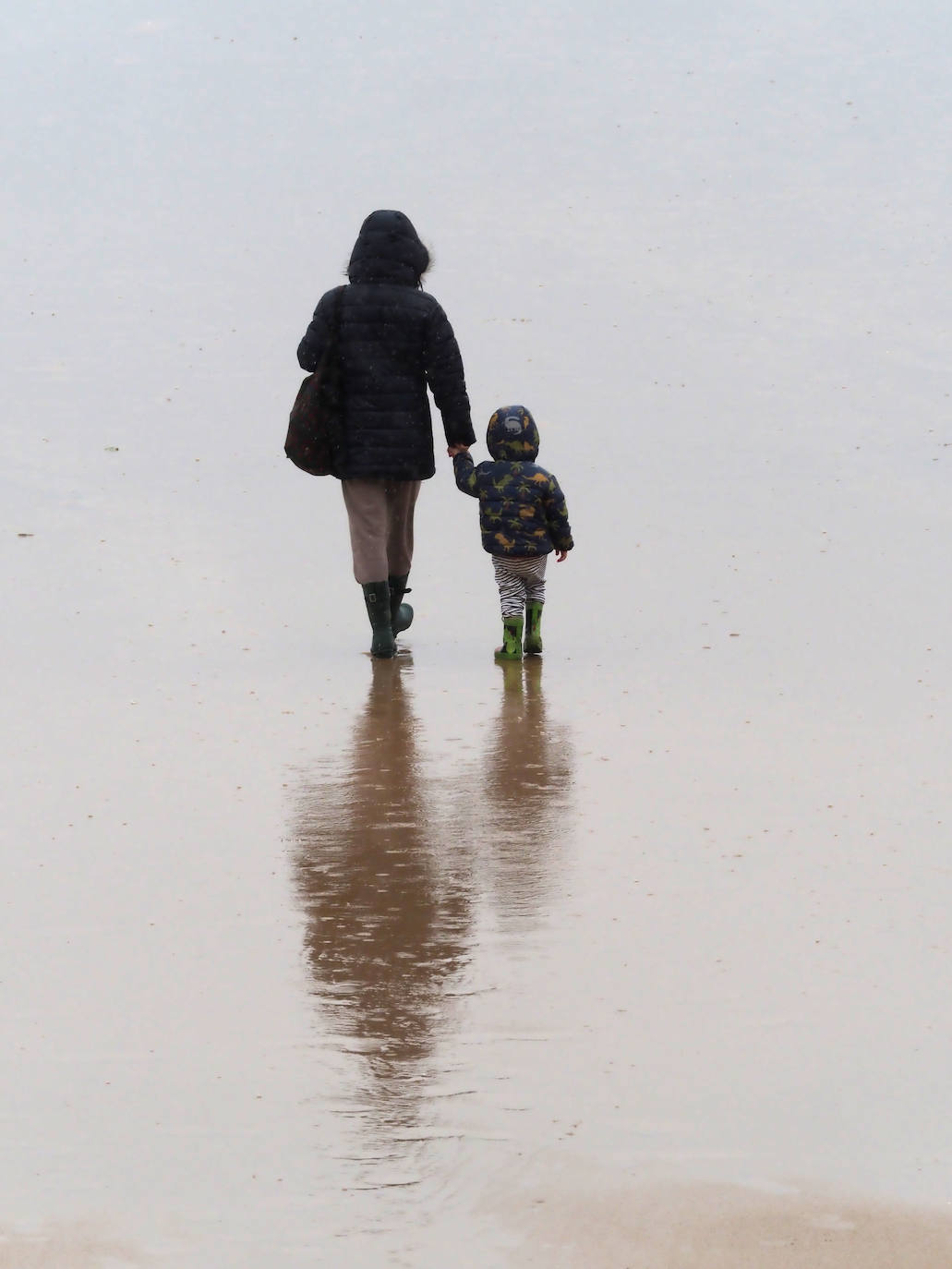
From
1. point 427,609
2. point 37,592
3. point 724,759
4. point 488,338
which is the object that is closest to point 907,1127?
point 724,759

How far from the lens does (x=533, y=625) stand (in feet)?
32.1

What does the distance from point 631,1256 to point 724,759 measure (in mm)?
3872

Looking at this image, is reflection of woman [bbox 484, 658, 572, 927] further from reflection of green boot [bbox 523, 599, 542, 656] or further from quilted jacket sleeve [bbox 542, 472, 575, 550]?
quilted jacket sleeve [bbox 542, 472, 575, 550]

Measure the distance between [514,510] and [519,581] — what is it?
0.39 metres

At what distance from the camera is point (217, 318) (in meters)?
19.7

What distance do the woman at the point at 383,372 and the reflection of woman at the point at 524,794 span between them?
125cm

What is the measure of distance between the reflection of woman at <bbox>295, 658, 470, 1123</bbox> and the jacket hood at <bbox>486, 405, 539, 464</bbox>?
2530 mm

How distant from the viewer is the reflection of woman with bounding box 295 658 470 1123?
14.8 feet

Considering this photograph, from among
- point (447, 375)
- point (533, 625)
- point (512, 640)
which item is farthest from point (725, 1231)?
point (447, 375)

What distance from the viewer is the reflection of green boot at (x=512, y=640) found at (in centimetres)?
967

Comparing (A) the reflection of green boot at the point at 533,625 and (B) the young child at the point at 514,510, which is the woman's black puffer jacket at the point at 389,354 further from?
(A) the reflection of green boot at the point at 533,625

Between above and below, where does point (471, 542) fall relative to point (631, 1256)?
above

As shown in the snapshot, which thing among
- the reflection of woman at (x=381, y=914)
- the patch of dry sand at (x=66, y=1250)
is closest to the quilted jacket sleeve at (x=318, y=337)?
the reflection of woman at (x=381, y=914)

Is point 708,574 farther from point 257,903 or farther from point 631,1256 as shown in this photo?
point 631,1256
